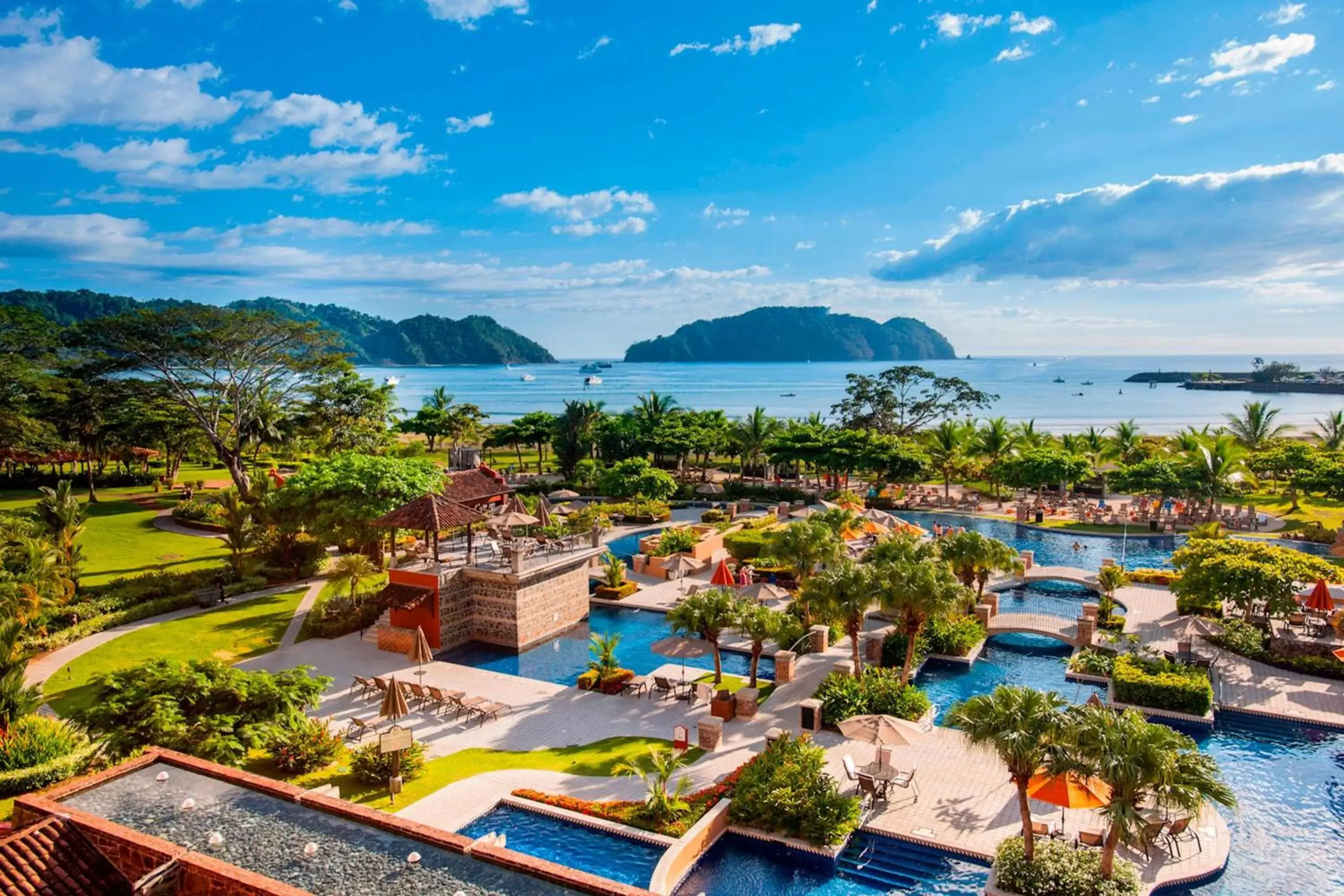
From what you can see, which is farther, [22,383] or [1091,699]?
[22,383]

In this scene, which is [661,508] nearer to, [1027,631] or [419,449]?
[1027,631]

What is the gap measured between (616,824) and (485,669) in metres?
9.81

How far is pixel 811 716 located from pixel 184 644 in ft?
62.3

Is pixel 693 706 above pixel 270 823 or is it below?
below

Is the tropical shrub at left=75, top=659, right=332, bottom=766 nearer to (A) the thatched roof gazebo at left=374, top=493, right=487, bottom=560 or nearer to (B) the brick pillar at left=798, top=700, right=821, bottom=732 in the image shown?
(A) the thatched roof gazebo at left=374, top=493, right=487, bottom=560

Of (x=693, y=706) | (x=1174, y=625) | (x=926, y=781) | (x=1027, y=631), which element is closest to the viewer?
(x=926, y=781)

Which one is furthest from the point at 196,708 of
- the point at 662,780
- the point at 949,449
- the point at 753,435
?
the point at 949,449

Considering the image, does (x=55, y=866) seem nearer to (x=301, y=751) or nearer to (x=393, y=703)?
(x=301, y=751)

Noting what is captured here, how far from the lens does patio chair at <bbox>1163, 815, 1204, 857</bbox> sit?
13648mm

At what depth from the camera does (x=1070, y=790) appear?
487 inches

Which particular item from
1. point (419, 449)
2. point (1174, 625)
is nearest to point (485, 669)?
point (1174, 625)

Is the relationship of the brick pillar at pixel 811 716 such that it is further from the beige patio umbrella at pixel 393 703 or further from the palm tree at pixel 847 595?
the beige patio umbrella at pixel 393 703

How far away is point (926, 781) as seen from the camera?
16297mm

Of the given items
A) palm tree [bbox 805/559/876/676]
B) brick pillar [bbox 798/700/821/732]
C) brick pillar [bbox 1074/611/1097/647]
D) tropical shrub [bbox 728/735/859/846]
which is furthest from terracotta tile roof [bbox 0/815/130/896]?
brick pillar [bbox 1074/611/1097/647]
